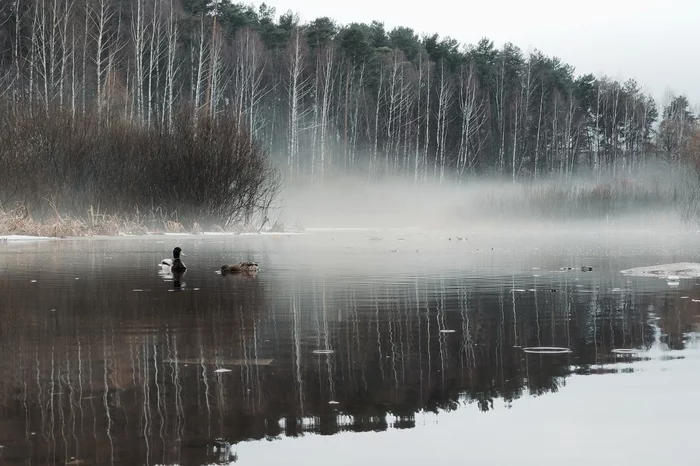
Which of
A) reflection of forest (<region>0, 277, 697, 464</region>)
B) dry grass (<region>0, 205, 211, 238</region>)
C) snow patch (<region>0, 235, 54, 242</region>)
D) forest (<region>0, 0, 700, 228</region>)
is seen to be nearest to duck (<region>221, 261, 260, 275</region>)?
reflection of forest (<region>0, 277, 697, 464</region>)

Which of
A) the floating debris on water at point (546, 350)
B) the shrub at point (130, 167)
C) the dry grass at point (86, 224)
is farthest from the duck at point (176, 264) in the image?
the shrub at point (130, 167)

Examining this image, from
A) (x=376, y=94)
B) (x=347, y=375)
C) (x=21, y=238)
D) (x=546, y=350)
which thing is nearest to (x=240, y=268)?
(x=546, y=350)

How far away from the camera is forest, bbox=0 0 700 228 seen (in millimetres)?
60688

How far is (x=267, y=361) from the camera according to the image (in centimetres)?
609

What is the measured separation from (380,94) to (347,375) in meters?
71.5

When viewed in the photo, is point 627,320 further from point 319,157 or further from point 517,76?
point 517,76

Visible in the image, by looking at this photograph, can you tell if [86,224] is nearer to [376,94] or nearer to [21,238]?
[21,238]

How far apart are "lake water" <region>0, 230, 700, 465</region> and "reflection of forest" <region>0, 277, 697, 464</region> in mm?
19

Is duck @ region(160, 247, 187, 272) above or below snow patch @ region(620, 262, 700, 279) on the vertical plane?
above

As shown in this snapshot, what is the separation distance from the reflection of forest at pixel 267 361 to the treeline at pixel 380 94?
44.8 m

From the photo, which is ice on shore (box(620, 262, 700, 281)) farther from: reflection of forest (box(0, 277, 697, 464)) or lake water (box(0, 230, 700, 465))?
reflection of forest (box(0, 277, 697, 464))

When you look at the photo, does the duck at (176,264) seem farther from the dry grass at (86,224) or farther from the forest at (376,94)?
the forest at (376,94)

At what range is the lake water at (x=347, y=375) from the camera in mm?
4004

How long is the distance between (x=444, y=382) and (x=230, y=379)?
4.06 feet
